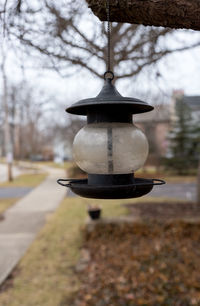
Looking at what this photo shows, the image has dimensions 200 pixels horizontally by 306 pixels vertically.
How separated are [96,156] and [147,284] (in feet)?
10.3

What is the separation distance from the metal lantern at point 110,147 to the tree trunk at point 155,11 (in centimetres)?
32

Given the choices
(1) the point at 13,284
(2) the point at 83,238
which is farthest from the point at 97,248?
(1) the point at 13,284

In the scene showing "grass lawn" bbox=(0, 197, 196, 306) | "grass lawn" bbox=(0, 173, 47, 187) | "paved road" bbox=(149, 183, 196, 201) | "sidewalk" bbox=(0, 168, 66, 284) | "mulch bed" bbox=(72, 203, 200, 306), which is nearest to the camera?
"mulch bed" bbox=(72, 203, 200, 306)

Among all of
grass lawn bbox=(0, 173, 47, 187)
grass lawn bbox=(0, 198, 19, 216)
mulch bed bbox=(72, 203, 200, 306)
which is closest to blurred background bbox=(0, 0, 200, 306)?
mulch bed bbox=(72, 203, 200, 306)

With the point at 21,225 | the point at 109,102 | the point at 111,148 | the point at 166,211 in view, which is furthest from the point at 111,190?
the point at 21,225

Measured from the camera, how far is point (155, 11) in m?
1.40

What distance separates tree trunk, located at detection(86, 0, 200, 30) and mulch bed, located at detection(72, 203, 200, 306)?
10.8ft

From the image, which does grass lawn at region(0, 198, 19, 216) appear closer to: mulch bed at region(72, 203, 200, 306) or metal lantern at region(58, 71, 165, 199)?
mulch bed at region(72, 203, 200, 306)

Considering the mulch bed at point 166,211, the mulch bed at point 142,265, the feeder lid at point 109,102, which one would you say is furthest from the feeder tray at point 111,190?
the mulch bed at point 166,211

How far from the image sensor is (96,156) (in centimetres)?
141

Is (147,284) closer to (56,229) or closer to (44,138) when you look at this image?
(56,229)

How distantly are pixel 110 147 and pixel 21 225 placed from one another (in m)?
6.53

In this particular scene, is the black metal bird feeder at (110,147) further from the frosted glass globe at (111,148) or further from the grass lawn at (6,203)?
the grass lawn at (6,203)

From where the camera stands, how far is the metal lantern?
136cm
